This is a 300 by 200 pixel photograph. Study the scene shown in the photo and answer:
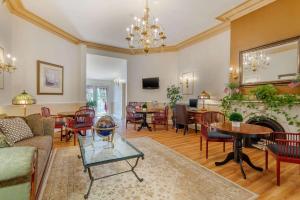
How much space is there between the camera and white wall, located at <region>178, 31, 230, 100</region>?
499 cm

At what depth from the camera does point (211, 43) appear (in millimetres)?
5445

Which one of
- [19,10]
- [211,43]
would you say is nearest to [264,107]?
[211,43]

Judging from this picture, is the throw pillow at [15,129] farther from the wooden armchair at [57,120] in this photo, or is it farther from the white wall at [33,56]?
the wooden armchair at [57,120]

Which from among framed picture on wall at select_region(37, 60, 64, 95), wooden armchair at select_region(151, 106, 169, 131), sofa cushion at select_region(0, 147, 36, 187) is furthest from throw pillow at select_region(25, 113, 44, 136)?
wooden armchair at select_region(151, 106, 169, 131)

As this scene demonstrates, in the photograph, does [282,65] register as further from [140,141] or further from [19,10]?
[19,10]

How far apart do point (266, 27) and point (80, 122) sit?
4.87 meters

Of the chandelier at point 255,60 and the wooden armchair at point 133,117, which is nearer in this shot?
the chandelier at point 255,60

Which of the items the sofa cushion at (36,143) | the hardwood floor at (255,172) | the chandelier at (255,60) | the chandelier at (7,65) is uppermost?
the chandelier at (255,60)

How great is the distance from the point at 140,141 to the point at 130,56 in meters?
4.39

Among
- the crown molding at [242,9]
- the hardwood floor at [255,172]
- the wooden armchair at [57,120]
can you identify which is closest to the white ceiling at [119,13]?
the crown molding at [242,9]

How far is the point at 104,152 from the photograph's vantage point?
2322mm

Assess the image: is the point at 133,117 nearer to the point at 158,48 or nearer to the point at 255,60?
the point at 158,48

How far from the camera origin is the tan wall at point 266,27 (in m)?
3.22

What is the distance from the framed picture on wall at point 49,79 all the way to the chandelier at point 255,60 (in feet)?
17.8
